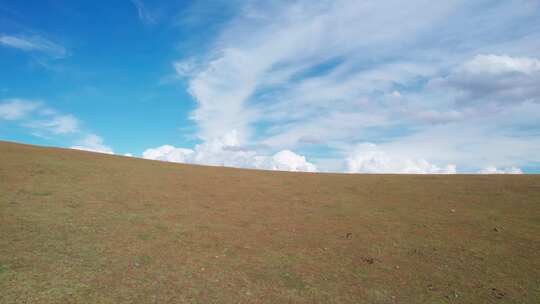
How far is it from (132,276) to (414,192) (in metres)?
22.3

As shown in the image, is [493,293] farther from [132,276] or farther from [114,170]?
[114,170]

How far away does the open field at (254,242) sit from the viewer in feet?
29.2

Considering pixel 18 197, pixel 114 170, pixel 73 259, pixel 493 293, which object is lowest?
pixel 493 293

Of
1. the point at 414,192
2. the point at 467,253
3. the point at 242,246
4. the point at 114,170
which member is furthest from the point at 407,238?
the point at 114,170

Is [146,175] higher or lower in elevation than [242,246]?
higher

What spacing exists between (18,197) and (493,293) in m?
21.8

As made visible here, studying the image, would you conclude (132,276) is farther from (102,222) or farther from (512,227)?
→ (512,227)

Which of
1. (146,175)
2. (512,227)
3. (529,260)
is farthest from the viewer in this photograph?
(146,175)

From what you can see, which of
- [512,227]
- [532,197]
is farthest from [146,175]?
[532,197]

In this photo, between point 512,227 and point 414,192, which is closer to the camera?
point 512,227

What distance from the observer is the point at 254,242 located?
13.4 metres

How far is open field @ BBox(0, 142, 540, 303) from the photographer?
8.91 metres

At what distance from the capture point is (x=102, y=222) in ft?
47.0

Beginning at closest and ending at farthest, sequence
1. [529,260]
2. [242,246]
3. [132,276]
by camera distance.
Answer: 1. [132,276]
2. [529,260]
3. [242,246]
